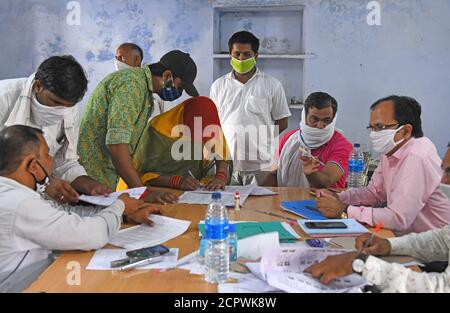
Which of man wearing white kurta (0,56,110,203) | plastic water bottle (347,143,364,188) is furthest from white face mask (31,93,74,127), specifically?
plastic water bottle (347,143,364,188)

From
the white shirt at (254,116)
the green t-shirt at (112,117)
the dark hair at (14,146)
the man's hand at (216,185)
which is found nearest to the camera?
the dark hair at (14,146)

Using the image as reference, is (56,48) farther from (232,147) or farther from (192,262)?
(192,262)

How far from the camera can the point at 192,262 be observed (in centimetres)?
146

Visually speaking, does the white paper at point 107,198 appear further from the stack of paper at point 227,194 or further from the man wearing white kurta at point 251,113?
the man wearing white kurta at point 251,113

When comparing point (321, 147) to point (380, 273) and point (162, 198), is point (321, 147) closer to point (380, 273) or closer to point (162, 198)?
point (162, 198)

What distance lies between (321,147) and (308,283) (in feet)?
5.33

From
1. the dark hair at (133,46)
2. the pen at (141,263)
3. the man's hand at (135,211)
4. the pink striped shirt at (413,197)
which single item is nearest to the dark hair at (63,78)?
the man's hand at (135,211)

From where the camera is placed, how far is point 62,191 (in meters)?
1.97

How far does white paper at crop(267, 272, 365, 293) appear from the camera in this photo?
4.03 feet

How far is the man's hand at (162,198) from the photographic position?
88.2 inches

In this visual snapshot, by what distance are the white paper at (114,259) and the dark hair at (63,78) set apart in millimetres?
709

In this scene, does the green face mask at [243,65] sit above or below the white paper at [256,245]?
above

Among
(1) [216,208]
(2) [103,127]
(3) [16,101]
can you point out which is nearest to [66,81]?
(3) [16,101]

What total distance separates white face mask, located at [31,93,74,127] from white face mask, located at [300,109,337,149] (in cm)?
138
